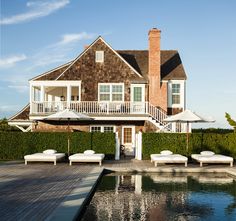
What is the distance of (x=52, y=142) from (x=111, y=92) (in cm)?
948

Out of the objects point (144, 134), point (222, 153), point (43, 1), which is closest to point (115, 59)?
point (144, 134)

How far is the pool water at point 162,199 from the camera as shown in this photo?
9922 millimetres

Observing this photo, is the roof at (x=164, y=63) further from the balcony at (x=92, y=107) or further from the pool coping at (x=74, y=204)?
the pool coping at (x=74, y=204)

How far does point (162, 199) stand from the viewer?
11992 mm

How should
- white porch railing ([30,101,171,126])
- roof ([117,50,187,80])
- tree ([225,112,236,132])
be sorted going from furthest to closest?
roof ([117,50,187,80]) < white porch railing ([30,101,171,126]) < tree ([225,112,236,132])

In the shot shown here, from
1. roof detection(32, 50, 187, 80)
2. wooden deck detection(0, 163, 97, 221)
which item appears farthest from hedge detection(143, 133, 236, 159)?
roof detection(32, 50, 187, 80)

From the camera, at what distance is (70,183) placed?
13.9m

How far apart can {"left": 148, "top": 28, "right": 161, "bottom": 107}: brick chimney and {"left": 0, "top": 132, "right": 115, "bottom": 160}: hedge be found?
8.74m

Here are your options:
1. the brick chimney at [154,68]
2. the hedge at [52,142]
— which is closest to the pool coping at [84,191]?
the hedge at [52,142]

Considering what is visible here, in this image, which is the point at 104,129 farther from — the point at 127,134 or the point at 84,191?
the point at 84,191

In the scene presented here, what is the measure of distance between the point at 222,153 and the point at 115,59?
1321cm

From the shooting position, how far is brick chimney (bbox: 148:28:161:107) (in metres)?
31.6

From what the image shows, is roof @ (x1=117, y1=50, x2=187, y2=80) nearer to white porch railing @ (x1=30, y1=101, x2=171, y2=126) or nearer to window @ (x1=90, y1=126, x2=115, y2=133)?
white porch railing @ (x1=30, y1=101, x2=171, y2=126)

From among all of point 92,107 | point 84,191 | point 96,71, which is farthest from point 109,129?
point 84,191
